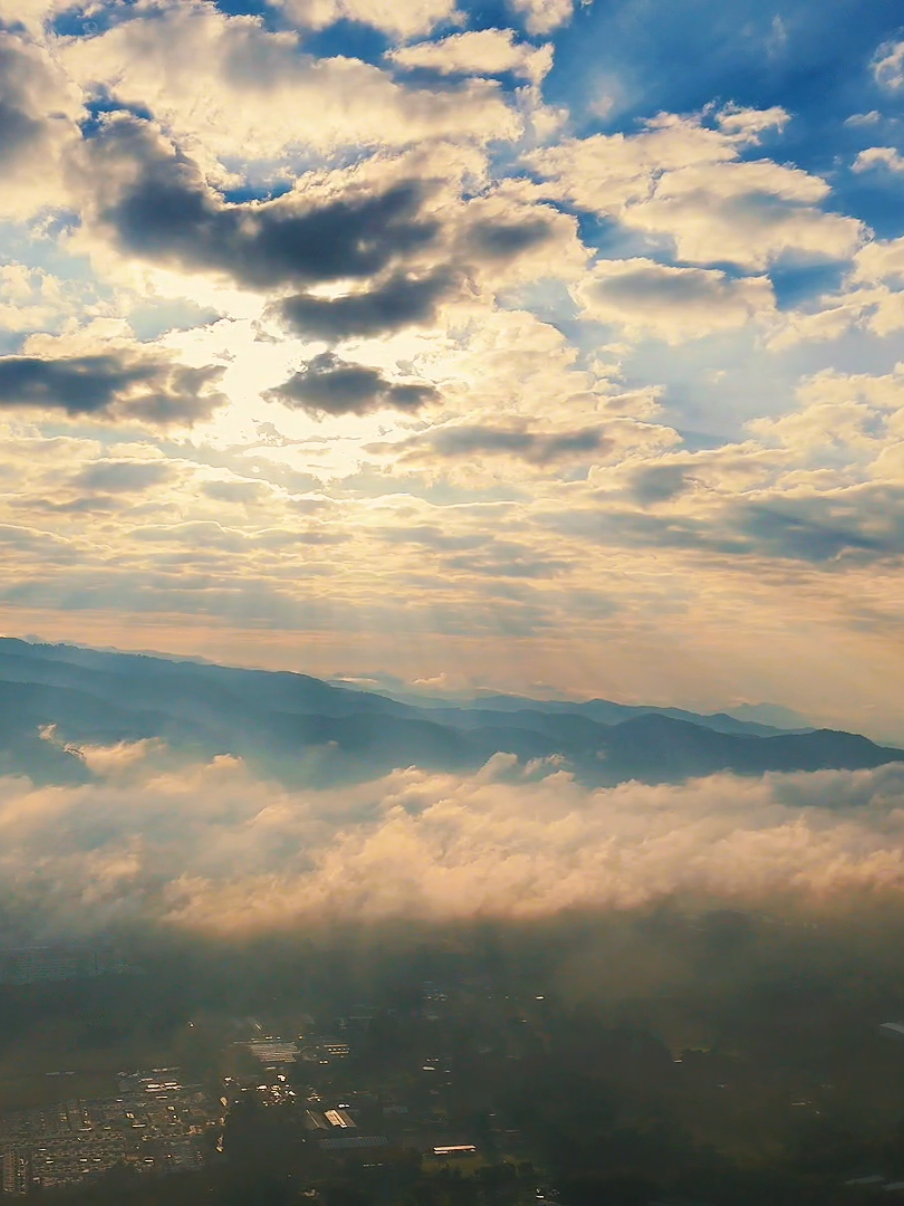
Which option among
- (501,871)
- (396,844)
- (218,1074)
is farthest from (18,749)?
(218,1074)

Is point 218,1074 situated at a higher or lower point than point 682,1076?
lower

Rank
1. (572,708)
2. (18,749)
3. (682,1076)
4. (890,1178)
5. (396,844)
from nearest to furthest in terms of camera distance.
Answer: (890,1178) < (682,1076) < (396,844) < (18,749) < (572,708)

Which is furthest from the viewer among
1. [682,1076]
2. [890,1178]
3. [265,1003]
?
[265,1003]

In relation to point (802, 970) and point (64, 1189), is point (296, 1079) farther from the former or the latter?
point (802, 970)

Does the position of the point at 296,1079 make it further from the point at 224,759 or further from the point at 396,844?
the point at 224,759

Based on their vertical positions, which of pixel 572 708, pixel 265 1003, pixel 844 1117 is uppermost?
A: pixel 572 708

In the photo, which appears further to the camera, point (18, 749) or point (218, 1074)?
point (18, 749)

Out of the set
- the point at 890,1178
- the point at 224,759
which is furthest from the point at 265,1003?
the point at 224,759
